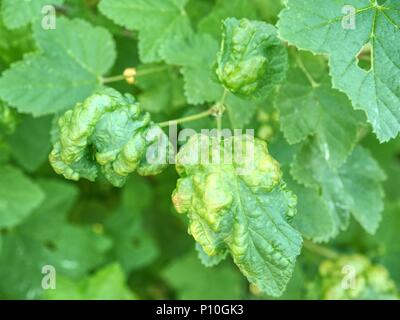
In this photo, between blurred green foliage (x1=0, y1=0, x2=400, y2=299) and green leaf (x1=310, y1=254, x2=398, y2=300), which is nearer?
blurred green foliage (x1=0, y1=0, x2=400, y2=299)

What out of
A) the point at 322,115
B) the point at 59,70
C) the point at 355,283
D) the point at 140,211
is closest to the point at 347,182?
the point at 322,115

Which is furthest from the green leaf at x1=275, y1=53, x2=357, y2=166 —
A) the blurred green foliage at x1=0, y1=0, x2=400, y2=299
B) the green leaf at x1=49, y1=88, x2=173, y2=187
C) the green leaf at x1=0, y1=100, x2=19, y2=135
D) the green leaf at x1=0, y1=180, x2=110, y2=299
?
the green leaf at x1=0, y1=180, x2=110, y2=299

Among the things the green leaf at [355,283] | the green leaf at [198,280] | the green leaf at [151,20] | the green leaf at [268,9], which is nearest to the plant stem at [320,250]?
→ the green leaf at [355,283]

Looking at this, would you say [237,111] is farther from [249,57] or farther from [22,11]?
[22,11]

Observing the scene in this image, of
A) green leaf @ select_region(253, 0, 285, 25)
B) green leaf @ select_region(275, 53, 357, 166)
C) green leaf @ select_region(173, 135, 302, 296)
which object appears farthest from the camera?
green leaf @ select_region(253, 0, 285, 25)

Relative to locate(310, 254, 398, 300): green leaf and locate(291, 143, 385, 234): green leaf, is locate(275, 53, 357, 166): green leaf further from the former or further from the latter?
locate(310, 254, 398, 300): green leaf
